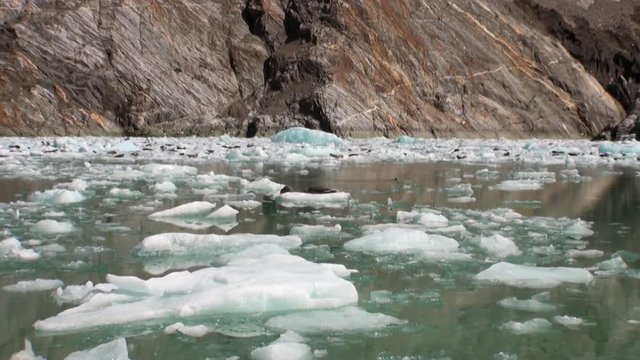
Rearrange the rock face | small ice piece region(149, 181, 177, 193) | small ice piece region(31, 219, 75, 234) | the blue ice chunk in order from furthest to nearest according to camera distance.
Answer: the rock face < the blue ice chunk < small ice piece region(149, 181, 177, 193) < small ice piece region(31, 219, 75, 234)

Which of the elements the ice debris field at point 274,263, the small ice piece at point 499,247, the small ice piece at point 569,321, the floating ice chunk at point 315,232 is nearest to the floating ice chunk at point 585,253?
the ice debris field at point 274,263

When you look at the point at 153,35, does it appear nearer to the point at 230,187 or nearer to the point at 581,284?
the point at 230,187

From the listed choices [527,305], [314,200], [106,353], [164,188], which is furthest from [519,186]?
[106,353]

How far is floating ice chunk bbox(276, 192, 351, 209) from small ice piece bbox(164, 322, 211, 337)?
5.53 m

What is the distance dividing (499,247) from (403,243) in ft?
2.94

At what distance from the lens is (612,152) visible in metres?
24.8

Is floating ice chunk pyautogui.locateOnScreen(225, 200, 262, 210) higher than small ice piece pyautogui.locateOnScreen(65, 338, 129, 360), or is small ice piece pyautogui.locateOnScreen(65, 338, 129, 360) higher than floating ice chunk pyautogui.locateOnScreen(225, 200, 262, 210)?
small ice piece pyautogui.locateOnScreen(65, 338, 129, 360)

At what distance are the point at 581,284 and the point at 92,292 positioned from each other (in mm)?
3571

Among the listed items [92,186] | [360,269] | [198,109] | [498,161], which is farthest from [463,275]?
[198,109]

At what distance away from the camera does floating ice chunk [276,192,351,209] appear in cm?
952

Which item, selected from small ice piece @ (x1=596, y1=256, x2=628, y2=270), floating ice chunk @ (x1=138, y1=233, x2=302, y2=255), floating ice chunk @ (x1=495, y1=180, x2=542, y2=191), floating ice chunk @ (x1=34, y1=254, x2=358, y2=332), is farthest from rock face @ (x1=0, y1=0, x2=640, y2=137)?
floating ice chunk @ (x1=34, y1=254, x2=358, y2=332)

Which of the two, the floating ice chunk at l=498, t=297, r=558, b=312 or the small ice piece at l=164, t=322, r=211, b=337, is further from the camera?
the floating ice chunk at l=498, t=297, r=558, b=312

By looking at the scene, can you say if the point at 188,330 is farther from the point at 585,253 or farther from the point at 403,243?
the point at 585,253

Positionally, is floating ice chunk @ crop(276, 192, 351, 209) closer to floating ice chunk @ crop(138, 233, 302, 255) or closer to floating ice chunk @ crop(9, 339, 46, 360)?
floating ice chunk @ crop(138, 233, 302, 255)
